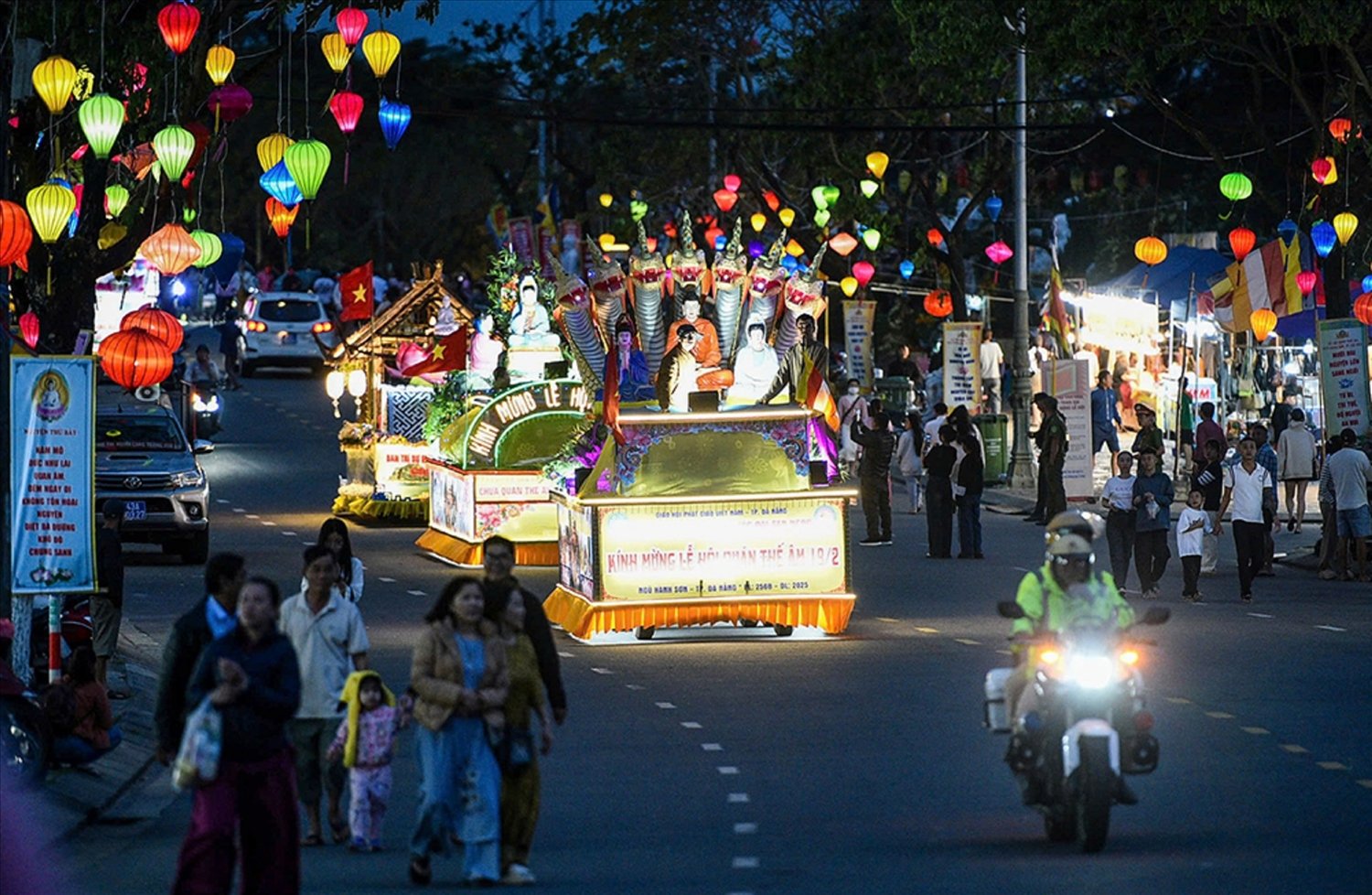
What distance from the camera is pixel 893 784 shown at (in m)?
14.7

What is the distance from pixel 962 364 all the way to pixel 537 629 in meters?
29.2

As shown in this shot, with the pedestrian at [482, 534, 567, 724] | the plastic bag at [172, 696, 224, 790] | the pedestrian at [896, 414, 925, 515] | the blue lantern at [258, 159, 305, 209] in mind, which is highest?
the blue lantern at [258, 159, 305, 209]

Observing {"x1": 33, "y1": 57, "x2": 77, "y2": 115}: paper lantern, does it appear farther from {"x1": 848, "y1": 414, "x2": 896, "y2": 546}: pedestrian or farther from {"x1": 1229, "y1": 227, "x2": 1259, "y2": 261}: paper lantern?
{"x1": 1229, "y1": 227, "x2": 1259, "y2": 261}: paper lantern

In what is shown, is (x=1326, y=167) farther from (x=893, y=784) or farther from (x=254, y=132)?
(x=254, y=132)

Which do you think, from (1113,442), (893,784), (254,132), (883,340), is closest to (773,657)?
(893,784)

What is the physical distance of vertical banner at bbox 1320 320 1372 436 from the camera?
27.9 meters

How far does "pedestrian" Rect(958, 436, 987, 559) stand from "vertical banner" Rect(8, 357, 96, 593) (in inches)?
605

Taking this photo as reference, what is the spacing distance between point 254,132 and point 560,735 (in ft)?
244

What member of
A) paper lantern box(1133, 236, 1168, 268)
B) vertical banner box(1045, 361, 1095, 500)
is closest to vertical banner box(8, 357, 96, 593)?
vertical banner box(1045, 361, 1095, 500)

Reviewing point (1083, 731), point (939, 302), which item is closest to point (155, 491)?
point (1083, 731)

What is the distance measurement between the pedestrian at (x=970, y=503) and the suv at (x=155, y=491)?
28.6 feet

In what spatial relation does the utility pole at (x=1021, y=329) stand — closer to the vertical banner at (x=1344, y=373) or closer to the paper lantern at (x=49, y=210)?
the vertical banner at (x=1344, y=373)

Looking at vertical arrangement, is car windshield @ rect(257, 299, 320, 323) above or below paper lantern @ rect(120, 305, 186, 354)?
above

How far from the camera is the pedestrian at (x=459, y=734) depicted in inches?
454
